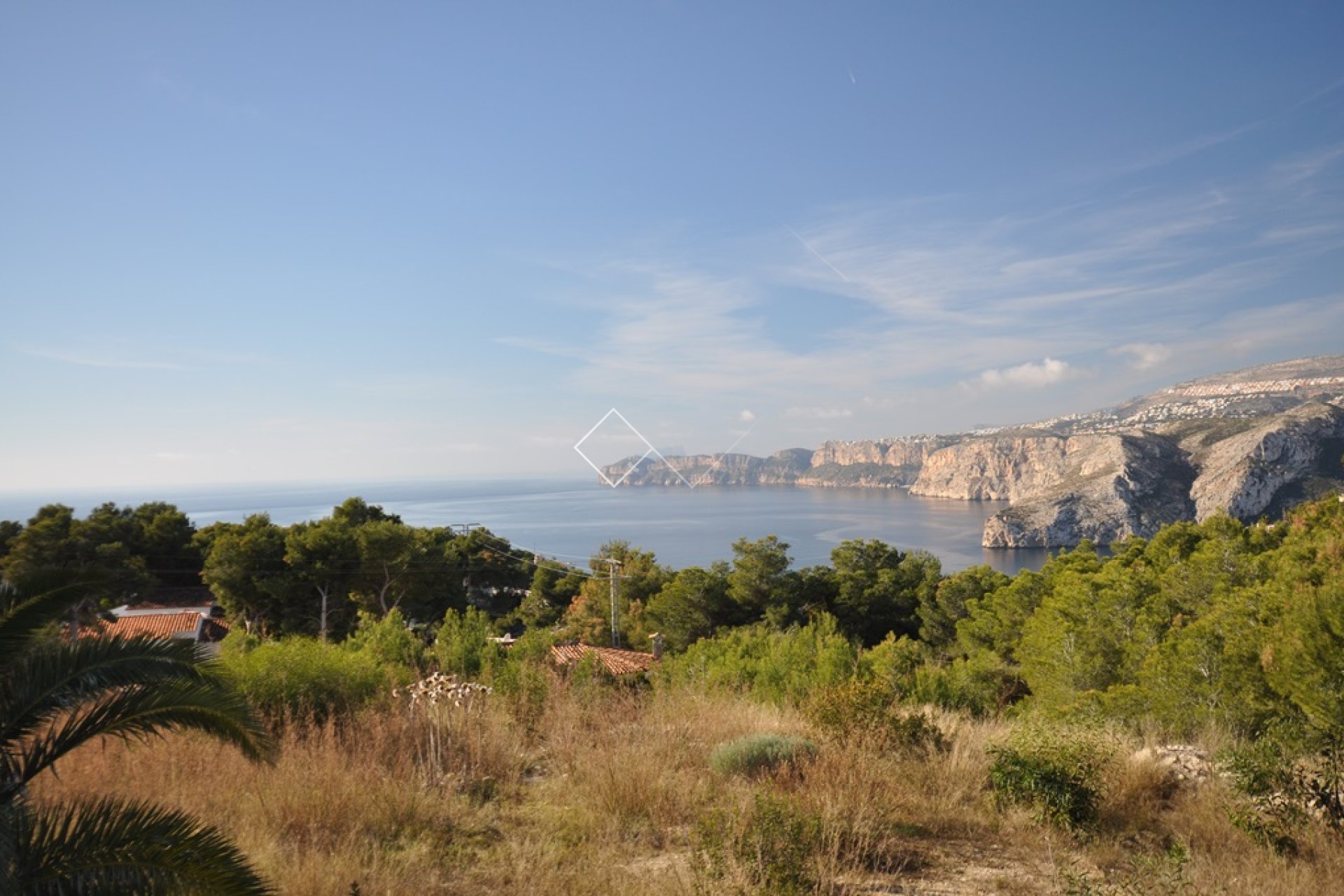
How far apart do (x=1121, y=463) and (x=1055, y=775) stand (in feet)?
303

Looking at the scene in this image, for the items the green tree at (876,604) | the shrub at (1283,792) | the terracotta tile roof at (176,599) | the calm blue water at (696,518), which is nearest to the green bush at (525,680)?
the shrub at (1283,792)

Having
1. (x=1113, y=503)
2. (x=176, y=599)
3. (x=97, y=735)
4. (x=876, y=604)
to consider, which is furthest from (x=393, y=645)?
(x=1113, y=503)

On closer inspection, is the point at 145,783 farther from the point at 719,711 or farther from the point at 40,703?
the point at 719,711

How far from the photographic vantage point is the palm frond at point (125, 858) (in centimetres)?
243

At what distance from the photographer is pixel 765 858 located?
3.19 metres

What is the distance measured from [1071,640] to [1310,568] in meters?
4.17

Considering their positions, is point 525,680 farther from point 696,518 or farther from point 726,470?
point 726,470

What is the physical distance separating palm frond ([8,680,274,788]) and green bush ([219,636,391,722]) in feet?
6.01

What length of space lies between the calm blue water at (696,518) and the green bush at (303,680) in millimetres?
46415

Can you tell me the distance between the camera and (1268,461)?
2672 inches

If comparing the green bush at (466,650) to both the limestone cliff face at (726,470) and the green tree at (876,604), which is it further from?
the limestone cliff face at (726,470)

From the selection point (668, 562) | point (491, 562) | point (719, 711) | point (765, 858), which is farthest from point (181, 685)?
point (668, 562)

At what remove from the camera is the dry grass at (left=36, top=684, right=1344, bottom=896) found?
10.6ft

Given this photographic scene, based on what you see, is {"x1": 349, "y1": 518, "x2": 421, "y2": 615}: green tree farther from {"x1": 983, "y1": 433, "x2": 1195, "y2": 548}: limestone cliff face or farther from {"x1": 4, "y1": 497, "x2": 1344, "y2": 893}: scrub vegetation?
{"x1": 983, "y1": 433, "x2": 1195, "y2": 548}: limestone cliff face
